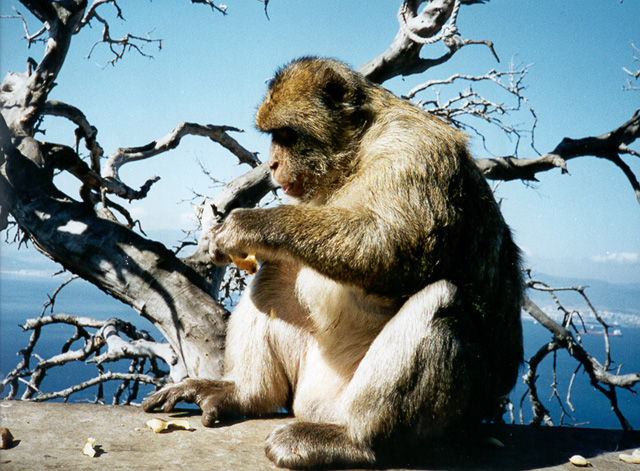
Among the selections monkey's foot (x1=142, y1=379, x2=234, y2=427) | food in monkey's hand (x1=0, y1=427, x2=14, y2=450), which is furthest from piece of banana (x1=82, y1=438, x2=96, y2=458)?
monkey's foot (x1=142, y1=379, x2=234, y2=427)

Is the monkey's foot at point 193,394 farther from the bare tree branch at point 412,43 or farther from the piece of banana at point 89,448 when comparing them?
the bare tree branch at point 412,43

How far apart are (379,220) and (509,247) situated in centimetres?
102

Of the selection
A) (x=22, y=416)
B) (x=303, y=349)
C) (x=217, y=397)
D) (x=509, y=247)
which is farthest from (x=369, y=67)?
(x=22, y=416)

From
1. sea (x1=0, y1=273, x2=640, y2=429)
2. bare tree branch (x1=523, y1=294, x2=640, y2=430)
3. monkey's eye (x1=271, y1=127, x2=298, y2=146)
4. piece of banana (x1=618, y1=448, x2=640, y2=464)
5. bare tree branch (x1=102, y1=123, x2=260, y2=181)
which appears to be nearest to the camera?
piece of banana (x1=618, y1=448, x2=640, y2=464)

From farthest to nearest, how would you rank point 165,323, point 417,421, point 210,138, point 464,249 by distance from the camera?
A: point 210,138, point 165,323, point 464,249, point 417,421

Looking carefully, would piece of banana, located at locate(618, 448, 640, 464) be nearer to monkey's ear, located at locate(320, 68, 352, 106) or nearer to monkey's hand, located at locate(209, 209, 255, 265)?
monkey's hand, located at locate(209, 209, 255, 265)

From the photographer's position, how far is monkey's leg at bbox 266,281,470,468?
2.31 meters

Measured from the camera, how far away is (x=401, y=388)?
7.57 ft

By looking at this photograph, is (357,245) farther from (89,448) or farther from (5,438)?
(5,438)

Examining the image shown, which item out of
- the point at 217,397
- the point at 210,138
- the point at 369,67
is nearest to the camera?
the point at 217,397

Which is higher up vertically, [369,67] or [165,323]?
[369,67]

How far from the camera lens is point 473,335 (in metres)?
2.51

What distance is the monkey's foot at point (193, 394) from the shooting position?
298 cm

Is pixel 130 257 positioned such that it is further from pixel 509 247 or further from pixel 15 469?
pixel 509 247
